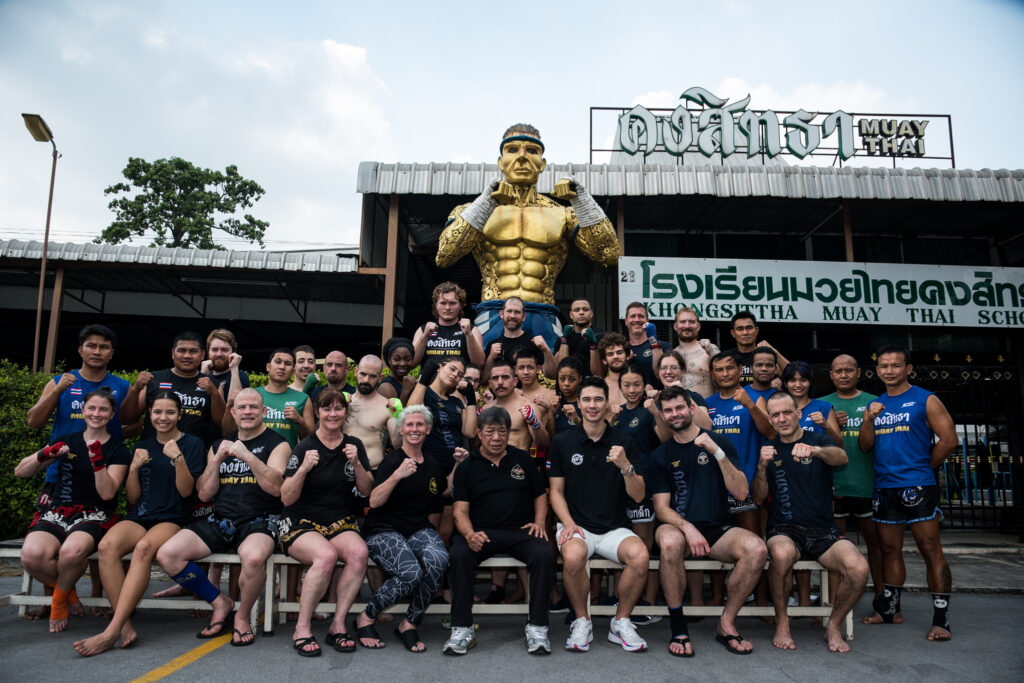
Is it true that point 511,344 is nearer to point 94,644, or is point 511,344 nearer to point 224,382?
point 224,382

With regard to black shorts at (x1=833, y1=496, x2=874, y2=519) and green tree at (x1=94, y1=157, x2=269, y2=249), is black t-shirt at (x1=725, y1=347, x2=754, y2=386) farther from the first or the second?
green tree at (x1=94, y1=157, x2=269, y2=249)

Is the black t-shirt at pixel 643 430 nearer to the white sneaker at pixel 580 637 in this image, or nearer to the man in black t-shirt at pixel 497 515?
the man in black t-shirt at pixel 497 515

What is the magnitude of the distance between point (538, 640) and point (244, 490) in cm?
215

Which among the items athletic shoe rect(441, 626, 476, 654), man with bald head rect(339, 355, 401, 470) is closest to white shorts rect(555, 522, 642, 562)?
athletic shoe rect(441, 626, 476, 654)

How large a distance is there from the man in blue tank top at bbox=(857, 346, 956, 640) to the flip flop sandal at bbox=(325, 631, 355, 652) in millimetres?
3636

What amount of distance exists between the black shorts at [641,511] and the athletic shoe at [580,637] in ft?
2.70

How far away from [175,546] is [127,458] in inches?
31.3

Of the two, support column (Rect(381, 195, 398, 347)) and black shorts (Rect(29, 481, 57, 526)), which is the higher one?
support column (Rect(381, 195, 398, 347))

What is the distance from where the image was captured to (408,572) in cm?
405

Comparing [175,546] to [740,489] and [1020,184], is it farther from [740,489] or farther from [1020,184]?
[1020,184]

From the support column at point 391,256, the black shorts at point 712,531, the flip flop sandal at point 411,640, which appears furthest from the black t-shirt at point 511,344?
the support column at point 391,256

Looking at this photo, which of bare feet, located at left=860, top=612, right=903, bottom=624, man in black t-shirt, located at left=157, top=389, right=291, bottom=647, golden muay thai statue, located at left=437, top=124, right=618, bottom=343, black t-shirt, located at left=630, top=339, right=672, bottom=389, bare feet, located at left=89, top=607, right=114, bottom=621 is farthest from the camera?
golden muay thai statue, located at left=437, top=124, right=618, bottom=343

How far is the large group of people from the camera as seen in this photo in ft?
13.2

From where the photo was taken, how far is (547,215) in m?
7.02
